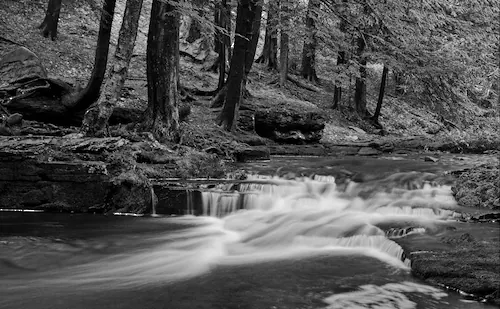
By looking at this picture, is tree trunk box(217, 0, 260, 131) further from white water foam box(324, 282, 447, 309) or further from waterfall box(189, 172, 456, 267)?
white water foam box(324, 282, 447, 309)

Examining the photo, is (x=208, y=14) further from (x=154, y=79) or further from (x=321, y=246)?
(x=321, y=246)

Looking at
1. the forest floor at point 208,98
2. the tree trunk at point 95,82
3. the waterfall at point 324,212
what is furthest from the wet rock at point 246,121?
the waterfall at point 324,212

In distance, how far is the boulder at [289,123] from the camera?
16.2 metres

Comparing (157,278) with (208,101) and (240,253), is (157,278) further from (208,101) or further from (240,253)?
(208,101)

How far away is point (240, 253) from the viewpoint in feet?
21.8

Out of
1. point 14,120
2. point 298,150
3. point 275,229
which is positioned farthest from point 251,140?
point 275,229

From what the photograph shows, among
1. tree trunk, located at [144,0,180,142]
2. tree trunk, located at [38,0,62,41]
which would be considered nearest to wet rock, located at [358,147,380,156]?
tree trunk, located at [144,0,180,142]

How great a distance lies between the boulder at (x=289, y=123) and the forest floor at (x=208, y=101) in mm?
690

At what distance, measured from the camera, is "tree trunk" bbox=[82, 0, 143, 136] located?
30.5ft

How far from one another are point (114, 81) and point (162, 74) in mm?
1842

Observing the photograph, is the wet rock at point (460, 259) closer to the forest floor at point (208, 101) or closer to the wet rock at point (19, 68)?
the forest floor at point (208, 101)

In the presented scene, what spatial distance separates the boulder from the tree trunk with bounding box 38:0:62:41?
30.8 feet

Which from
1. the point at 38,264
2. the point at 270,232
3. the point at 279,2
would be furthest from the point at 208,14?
the point at 38,264

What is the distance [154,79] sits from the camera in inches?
436
